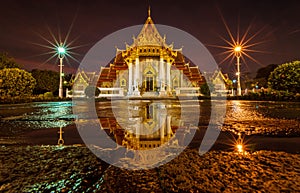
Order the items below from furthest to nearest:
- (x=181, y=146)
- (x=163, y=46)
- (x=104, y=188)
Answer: (x=163, y=46)
(x=181, y=146)
(x=104, y=188)

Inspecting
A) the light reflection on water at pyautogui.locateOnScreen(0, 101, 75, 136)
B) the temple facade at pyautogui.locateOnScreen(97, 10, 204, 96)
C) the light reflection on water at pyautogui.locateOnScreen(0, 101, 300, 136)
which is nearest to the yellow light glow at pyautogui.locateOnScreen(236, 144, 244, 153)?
the light reflection on water at pyautogui.locateOnScreen(0, 101, 300, 136)

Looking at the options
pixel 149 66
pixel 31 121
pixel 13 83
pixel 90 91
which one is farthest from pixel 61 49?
pixel 31 121

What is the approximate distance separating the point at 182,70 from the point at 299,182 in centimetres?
3610

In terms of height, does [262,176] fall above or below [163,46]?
below

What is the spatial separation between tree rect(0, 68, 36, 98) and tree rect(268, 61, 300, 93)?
24619 millimetres

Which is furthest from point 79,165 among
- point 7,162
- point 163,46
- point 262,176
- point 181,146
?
point 163,46

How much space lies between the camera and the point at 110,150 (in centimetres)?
204

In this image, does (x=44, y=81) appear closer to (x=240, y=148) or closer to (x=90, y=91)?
(x=90, y=91)

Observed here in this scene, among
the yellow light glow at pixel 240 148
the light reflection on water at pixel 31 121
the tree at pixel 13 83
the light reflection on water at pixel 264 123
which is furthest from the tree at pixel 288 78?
the tree at pixel 13 83

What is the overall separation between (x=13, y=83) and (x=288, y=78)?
25.6 m

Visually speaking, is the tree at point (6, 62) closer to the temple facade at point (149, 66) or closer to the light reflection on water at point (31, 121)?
the temple facade at point (149, 66)

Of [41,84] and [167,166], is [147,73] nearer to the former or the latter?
[41,84]

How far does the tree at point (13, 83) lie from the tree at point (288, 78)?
2462cm

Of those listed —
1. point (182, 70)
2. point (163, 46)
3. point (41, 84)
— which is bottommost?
point (41, 84)
